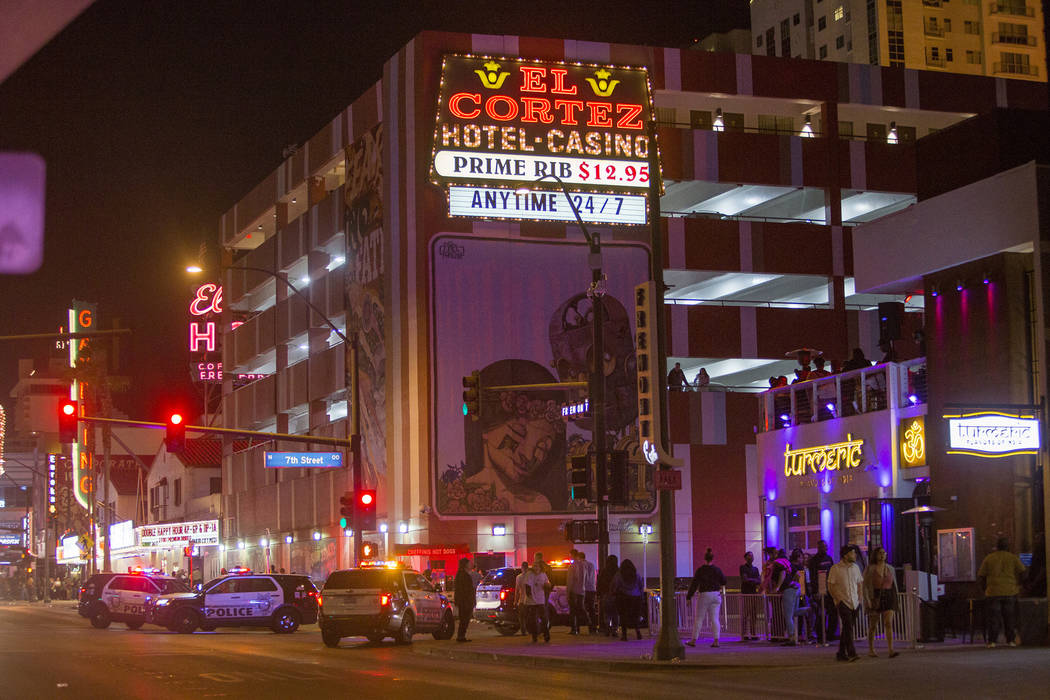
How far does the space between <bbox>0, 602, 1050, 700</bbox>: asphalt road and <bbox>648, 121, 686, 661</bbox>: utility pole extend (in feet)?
2.30

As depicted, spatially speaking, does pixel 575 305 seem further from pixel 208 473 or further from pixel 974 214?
pixel 208 473

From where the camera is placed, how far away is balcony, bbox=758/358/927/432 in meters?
29.1

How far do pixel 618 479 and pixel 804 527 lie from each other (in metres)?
8.63

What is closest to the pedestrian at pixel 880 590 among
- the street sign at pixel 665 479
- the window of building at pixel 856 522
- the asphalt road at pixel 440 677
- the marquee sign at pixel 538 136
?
the asphalt road at pixel 440 677

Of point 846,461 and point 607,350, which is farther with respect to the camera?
point 607,350

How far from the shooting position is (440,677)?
66.0ft

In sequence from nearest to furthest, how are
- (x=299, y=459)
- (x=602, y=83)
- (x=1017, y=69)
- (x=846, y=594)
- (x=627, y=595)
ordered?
(x=846, y=594) → (x=627, y=595) → (x=299, y=459) → (x=602, y=83) → (x=1017, y=69)

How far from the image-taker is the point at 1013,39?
410ft

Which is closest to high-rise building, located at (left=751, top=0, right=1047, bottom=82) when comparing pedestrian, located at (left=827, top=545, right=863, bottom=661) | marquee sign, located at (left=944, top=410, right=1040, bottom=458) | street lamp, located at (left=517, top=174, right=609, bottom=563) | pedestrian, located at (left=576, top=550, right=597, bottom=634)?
street lamp, located at (left=517, top=174, right=609, bottom=563)

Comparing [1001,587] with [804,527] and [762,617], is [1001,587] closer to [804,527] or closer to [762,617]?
[762,617]

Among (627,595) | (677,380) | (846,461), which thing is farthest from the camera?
(677,380)

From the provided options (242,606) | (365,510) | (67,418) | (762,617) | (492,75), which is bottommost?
A: (242,606)

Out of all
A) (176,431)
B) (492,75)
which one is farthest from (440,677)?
(492,75)

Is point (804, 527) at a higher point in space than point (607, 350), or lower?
lower
